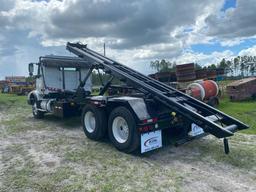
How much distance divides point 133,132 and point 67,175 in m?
1.66

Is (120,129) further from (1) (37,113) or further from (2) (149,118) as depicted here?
(1) (37,113)

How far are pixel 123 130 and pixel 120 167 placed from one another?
4.35 feet

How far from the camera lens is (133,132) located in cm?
550

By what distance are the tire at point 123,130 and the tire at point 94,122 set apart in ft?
1.16

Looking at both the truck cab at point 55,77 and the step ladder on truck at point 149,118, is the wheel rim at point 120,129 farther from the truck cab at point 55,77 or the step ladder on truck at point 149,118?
the truck cab at point 55,77

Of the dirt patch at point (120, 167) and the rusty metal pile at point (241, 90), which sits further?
the rusty metal pile at point (241, 90)

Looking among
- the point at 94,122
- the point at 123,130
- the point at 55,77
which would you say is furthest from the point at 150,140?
the point at 55,77

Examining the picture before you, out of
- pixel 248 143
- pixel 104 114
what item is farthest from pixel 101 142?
pixel 248 143

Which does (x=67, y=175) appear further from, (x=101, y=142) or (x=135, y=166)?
(x=101, y=142)

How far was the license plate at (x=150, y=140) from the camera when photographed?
5430 mm

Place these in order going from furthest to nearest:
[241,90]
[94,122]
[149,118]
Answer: [241,90] < [94,122] < [149,118]

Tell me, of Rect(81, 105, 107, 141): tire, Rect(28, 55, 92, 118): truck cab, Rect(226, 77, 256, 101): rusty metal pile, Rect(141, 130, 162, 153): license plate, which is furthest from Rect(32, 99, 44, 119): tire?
Rect(226, 77, 256, 101): rusty metal pile

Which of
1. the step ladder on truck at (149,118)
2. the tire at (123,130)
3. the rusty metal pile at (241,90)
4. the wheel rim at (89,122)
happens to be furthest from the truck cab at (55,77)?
the rusty metal pile at (241,90)

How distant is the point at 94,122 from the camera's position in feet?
23.4
